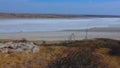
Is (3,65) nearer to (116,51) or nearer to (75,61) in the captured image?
(75,61)

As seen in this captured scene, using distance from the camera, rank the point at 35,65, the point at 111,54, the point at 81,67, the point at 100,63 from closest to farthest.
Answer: the point at 81,67 → the point at 100,63 → the point at 35,65 → the point at 111,54

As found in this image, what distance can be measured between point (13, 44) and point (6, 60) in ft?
8.93

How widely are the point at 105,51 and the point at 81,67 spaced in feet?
22.7

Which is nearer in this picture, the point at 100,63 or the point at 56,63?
the point at 56,63

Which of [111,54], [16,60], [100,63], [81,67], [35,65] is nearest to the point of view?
[81,67]

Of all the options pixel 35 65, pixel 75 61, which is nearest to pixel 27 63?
pixel 35 65

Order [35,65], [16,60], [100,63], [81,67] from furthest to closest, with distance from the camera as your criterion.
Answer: [16,60] < [35,65] < [100,63] < [81,67]

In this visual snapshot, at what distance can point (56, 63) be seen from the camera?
33.0 feet

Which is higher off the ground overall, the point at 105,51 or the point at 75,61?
the point at 75,61

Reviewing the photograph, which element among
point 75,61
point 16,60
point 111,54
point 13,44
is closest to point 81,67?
point 75,61

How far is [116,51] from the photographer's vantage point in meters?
15.8

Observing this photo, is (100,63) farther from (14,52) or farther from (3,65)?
(14,52)

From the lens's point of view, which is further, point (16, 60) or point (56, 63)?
point (16, 60)

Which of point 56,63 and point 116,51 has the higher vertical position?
point 56,63
